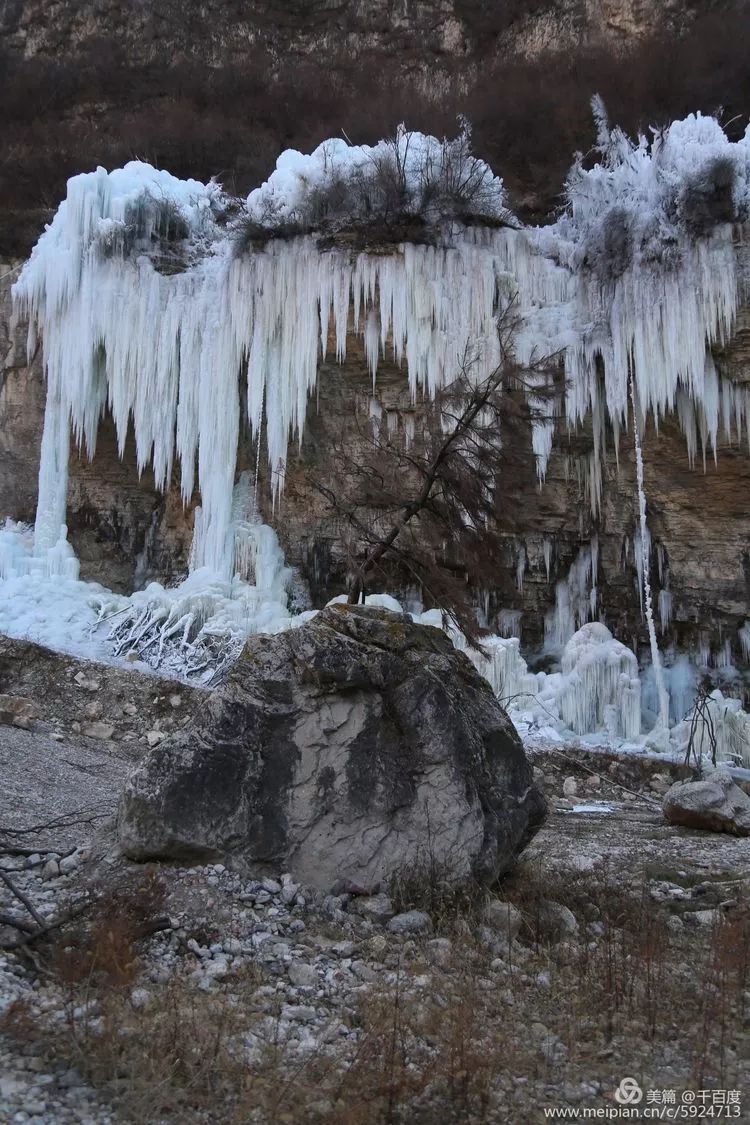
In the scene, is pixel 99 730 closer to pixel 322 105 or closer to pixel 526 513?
pixel 526 513

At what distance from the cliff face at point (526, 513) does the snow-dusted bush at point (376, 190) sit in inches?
92.6

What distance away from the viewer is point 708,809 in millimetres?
9750

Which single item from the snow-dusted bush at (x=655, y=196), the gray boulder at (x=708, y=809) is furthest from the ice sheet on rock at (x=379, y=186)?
the gray boulder at (x=708, y=809)

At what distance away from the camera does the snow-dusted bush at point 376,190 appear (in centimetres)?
1568

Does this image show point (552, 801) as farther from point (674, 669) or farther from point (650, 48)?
point (650, 48)

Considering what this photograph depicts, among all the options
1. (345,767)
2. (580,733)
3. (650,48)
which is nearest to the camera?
(345,767)

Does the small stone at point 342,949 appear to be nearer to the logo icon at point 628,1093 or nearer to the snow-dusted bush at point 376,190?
the logo icon at point 628,1093

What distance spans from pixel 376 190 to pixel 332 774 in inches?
513

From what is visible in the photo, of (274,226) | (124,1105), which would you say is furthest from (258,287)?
(124,1105)

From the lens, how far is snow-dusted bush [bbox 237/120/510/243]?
15680mm

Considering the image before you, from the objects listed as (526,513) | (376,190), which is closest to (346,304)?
(376,190)

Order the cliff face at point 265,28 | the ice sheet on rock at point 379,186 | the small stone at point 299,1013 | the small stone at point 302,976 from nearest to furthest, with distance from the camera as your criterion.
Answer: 1. the small stone at point 299,1013
2. the small stone at point 302,976
3. the ice sheet on rock at point 379,186
4. the cliff face at point 265,28

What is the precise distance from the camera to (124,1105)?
10.1 ft

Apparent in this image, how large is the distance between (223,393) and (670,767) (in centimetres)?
1017
